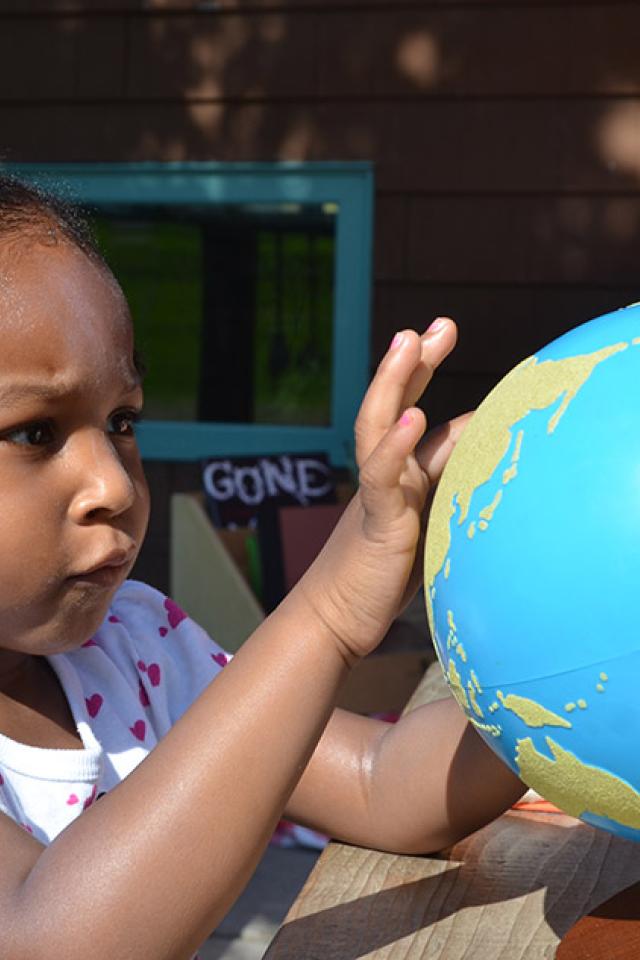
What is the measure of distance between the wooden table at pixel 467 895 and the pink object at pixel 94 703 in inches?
13.6

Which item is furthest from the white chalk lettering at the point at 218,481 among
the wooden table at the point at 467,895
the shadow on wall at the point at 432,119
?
the wooden table at the point at 467,895

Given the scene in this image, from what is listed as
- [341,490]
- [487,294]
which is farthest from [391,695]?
[487,294]

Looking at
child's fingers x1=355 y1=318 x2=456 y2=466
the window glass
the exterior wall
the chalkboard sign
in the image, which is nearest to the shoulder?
child's fingers x1=355 y1=318 x2=456 y2=466

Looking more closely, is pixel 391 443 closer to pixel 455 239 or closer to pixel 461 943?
pixel 461 943

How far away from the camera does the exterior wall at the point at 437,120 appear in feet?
17.3

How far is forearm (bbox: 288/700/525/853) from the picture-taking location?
1563mm

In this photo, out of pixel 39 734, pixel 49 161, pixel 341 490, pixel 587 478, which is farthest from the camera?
pixel 49 161

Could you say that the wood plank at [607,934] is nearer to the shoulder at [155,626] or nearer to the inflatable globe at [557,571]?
the inflatable globe at [557,571]

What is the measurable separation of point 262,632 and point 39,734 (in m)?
0.47

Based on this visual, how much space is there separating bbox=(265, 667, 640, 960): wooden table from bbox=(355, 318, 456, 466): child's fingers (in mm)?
468

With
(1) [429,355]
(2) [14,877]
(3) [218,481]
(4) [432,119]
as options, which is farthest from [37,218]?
(4) [432,119]

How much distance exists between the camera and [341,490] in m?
5.34

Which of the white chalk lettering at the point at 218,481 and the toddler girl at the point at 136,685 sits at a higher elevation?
the toddler girl at the point at 136,685

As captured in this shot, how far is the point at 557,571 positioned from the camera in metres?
1.08
